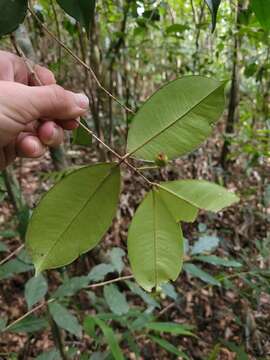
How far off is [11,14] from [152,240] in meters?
0.33

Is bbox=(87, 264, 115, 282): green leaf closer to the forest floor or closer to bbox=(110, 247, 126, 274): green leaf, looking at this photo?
bbox=(110, 247, 126, 274): green leaf

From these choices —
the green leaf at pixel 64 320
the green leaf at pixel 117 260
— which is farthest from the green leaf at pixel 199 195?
the green leaf at pixel 117 260

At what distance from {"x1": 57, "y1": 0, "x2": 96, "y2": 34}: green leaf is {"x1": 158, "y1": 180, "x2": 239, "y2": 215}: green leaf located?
23cm

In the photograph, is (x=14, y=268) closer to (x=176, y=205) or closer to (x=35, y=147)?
(x=35, y=147)

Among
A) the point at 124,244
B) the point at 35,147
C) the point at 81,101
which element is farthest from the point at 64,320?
the point at 124,244

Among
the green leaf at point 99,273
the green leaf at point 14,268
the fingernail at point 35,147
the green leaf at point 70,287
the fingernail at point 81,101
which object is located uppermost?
the fingernail at point 81,101

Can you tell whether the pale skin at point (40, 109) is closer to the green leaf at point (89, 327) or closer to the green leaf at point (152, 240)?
the green leaf at point (152, 240)

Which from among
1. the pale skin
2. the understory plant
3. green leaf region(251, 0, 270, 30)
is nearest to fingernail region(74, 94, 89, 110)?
the pale skin

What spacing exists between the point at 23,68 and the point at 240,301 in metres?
1.43

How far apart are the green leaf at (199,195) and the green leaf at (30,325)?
0.69 metres

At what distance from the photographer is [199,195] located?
0.43m

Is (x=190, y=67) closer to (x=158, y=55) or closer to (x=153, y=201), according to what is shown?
(x=158, y=55)

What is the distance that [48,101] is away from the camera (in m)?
0.51

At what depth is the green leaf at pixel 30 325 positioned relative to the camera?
97cm
